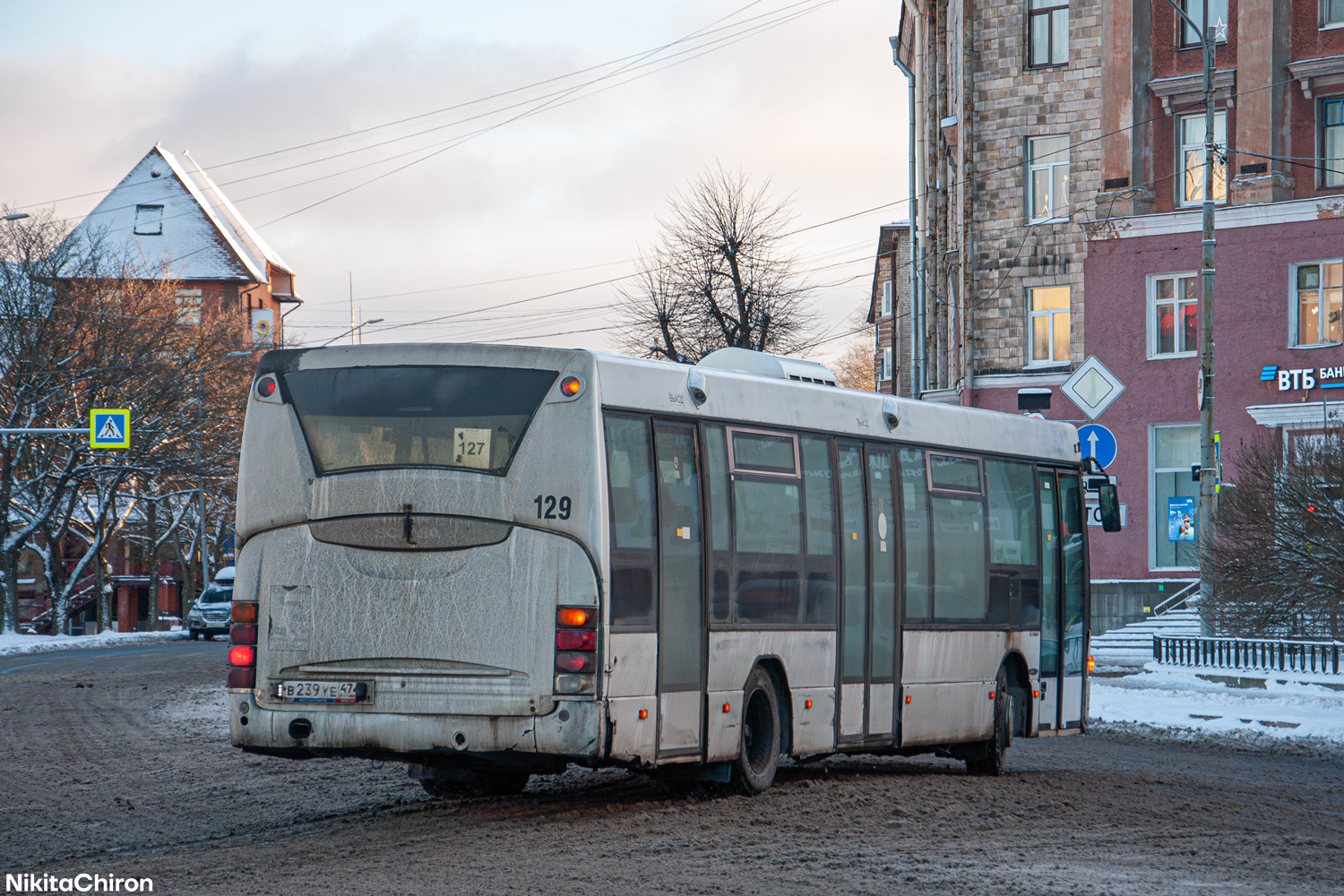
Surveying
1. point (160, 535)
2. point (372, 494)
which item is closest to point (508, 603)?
point (372, 494)

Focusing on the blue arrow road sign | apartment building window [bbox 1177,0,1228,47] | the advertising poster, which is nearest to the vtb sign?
the advertising poster

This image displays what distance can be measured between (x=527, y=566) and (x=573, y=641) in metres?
0.51

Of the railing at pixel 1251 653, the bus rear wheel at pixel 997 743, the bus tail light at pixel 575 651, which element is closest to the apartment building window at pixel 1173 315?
the railing at pixel 1251 653

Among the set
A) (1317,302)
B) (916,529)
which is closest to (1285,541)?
(916,529)

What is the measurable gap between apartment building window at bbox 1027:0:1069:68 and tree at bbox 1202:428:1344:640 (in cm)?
1847

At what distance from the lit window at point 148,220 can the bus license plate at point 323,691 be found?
3591 inches

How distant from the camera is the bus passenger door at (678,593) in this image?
35.8ft

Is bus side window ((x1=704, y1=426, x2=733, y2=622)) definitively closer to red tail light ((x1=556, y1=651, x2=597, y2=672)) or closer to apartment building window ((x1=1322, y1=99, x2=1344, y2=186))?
red tail light ((x1=556, y1=651, x2=597, y2=672))

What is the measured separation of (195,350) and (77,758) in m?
40.9

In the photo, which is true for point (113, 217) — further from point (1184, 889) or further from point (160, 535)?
point (1184, 889)

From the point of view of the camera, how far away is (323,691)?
1038 centimetres

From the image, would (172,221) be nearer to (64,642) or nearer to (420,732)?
(64,642)

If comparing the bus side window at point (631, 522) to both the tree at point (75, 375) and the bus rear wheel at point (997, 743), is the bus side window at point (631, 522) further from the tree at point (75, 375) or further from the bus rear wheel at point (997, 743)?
the tree at point (75, 375)

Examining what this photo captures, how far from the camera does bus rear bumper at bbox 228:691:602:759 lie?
10023 mm
